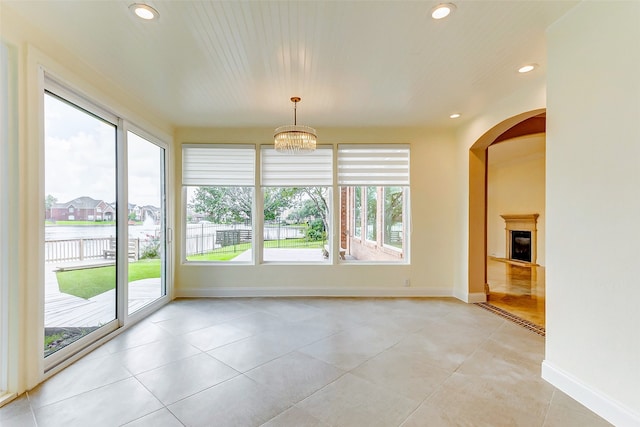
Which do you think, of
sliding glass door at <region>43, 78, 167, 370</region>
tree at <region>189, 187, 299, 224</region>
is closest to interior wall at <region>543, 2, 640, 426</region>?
tree at <region>189, 187, 299, 224</region>

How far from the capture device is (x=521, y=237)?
27.3ft

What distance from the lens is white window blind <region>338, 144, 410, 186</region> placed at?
470 cm

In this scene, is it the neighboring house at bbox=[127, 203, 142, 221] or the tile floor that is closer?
the tile floor

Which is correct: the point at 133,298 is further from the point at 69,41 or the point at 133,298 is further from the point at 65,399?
the point at 69,41

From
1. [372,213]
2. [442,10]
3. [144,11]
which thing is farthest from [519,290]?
[144,11]

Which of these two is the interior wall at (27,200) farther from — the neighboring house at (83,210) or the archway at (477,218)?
the archway at (477,218)

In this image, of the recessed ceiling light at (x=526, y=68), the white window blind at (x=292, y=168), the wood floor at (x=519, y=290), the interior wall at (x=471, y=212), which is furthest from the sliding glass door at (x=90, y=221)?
the wood floor at (x=519, y=290)

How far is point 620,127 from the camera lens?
5.72 ft

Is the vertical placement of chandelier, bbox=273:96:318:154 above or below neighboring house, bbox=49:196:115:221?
above

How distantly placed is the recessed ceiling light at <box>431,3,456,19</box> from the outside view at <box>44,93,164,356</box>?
3.28 metres

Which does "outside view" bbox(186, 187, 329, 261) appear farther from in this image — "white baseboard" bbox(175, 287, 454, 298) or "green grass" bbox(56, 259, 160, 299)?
"green grass" bbox(56, 259, 160, 299)

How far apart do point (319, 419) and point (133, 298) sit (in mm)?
3036

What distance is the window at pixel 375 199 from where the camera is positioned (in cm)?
470

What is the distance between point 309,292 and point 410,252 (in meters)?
1.84
